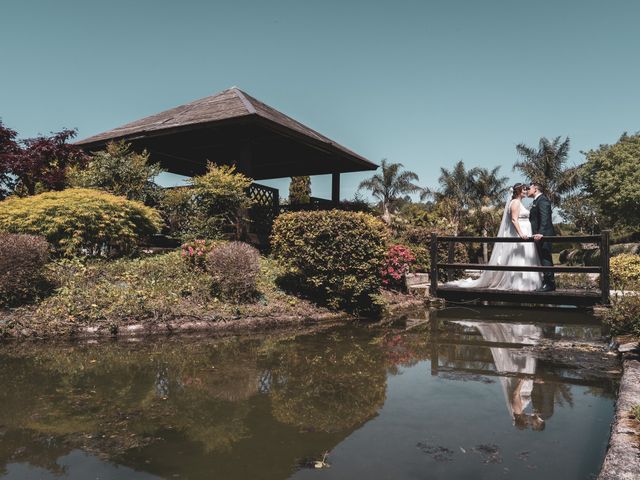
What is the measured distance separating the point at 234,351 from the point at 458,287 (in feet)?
20.4

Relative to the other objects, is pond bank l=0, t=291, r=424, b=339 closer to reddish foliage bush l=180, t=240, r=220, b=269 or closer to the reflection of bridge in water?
reddish foliage bush l=180, t=240, r=220, b=269

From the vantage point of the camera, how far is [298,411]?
4.32 m

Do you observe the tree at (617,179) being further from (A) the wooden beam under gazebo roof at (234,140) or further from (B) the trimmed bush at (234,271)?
(B) the trimmed bush at (234,271)

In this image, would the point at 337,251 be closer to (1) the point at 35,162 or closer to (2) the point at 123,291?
(2) the point at 123,291

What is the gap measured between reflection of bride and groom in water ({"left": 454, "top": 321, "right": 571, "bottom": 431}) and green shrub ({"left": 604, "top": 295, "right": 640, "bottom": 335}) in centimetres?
112

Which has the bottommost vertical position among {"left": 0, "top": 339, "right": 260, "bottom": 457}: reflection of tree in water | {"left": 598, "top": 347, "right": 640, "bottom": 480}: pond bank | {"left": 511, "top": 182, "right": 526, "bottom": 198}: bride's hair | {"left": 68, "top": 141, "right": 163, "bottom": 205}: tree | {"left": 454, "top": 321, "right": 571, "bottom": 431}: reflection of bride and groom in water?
{"left": 0, "top": 339, "right": 260, "bottom": 457}: reflection of tree in water

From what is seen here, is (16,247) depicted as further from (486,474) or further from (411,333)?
(486,474)

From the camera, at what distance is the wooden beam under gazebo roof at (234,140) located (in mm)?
14039

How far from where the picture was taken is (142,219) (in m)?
12.5

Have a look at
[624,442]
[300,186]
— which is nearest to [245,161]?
[624,442]

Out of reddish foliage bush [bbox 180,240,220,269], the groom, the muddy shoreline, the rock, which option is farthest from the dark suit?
reddish foliage bush [bbox 180,240,220,269]

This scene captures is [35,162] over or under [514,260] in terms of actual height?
over

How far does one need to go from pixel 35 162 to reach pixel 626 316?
1551 cm

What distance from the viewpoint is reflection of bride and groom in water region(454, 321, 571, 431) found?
416cm
